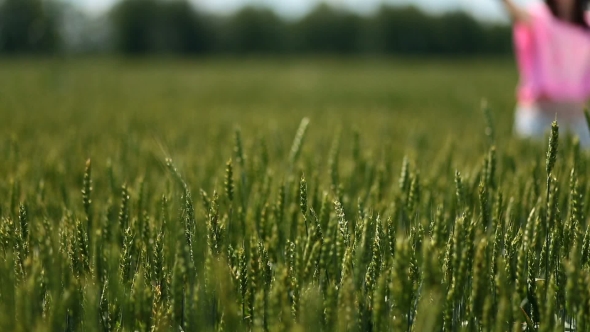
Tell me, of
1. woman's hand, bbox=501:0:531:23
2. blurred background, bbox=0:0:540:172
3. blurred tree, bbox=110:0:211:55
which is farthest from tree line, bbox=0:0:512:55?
woman's hand, bbox=501:0:531:23

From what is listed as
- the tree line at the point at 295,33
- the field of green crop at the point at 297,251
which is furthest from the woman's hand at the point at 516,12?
the tree line at the point at 295,33

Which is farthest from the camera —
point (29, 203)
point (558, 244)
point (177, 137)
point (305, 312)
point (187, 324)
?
point (177, 137)

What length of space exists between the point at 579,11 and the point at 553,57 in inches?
9.9

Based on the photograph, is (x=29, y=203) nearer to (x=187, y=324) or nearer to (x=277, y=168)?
(x=187, y=324)

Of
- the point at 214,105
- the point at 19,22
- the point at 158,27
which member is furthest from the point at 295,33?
the point at 214,105

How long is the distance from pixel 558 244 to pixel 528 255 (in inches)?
2.6

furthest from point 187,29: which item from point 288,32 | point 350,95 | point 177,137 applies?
point 177,137

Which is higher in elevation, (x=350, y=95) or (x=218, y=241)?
(x=218, y=241)

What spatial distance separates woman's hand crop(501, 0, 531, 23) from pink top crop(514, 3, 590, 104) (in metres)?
0.05

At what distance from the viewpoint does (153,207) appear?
1792mm

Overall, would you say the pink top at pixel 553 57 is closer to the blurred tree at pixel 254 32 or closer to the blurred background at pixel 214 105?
the blurred background at pixel 214 105

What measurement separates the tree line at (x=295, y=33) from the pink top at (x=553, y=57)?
4576 centimetres

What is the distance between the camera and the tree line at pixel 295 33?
5078cm

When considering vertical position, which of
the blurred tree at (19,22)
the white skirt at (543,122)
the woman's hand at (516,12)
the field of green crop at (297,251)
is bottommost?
the blurred tree at (19,22)
